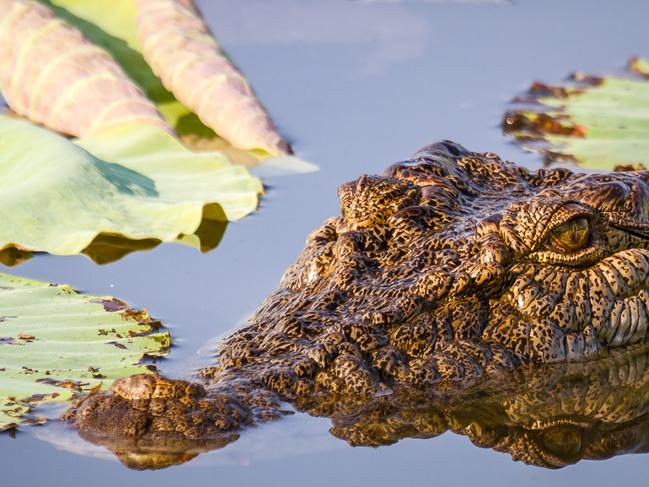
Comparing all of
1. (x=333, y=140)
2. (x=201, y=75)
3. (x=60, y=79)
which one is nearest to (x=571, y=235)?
(x=333, y=140)

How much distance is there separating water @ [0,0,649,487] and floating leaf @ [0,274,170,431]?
173mm

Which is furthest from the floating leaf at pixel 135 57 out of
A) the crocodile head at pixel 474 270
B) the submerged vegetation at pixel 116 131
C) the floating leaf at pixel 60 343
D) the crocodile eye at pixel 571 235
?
the crocodile eye at pixel 571 235

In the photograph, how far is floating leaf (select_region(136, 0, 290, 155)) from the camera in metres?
8.59

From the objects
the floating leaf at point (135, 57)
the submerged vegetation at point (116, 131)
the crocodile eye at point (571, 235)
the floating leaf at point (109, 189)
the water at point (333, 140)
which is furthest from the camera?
the floating leaf at point (135, 57)

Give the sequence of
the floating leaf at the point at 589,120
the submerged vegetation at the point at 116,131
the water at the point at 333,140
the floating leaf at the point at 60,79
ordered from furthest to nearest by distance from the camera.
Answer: the floating leaf at the point at 60,79 < the floating leaf at the point at 589,120 < the submerged vegetation at the point at 116,131 < the water at the point at 333,140

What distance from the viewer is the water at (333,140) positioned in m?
4.41

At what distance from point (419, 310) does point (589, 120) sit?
3.90m

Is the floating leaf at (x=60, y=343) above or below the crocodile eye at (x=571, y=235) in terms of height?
below

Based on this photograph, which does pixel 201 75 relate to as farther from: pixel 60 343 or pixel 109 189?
pixel 60 343

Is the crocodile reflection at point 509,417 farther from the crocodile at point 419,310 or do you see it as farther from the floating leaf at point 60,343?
the floating leaf at point 60,343

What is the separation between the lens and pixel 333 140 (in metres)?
8.69

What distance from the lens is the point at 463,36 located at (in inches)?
426

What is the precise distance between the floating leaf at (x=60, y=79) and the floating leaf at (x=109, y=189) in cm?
25

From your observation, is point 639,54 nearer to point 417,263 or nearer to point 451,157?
point 451,157
